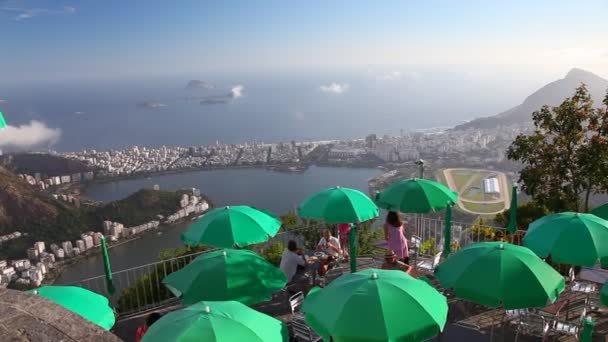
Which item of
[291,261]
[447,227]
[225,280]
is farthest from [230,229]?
[447,227]

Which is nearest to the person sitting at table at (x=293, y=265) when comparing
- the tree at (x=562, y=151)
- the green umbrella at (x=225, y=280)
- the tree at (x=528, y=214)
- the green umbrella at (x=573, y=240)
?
the green umbrella at (x=225, y=280)

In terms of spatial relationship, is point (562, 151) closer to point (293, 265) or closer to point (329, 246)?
point (329, 246)

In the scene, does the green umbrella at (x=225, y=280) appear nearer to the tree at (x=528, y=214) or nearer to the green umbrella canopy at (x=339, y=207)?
the green umbrella canopy at (x=339, y=207)

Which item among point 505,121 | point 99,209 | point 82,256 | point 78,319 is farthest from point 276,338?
point 505,121

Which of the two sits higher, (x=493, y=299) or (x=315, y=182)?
(x=493, y=299)

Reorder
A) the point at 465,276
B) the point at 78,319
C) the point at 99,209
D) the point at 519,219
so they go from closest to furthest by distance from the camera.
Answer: the point at 78,319, the point at 465,276, the point at 519,219, the point at 99,209

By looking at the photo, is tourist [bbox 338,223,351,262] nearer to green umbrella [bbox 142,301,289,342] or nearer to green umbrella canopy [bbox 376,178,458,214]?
green umbrella canopy [bbox 376,178,458,214]

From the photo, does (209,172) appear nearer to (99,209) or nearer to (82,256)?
(99,209)

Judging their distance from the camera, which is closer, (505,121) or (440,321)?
(440,321)
